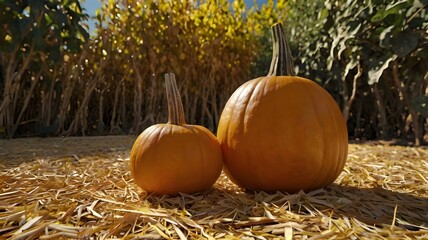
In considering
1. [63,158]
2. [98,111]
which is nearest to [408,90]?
[63,158]

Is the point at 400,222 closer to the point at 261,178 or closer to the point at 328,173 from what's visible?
the point at 328,173

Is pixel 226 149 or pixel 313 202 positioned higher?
pixel 226 149

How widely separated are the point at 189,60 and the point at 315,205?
161 inches

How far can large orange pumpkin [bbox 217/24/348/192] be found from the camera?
4.26ft

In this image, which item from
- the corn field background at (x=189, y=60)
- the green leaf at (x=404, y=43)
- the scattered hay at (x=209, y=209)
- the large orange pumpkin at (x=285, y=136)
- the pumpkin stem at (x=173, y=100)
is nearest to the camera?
the scattered hay at (x=209, y=209)

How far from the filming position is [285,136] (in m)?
1.29

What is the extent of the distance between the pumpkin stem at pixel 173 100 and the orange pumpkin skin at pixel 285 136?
0.21 meters

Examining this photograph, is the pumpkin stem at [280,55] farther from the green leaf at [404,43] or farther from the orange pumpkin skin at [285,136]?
the green leaf at [404,43]

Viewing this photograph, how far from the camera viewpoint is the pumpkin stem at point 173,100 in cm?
141

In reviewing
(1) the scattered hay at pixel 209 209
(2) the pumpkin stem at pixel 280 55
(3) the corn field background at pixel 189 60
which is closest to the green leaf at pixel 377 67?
(3) the corn field background at pixel 189 60

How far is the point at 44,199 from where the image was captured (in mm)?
1280

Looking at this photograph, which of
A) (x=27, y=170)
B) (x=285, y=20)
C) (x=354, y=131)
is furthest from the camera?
(x=285, y=20)

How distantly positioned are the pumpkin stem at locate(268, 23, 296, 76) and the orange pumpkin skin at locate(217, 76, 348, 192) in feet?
0.29

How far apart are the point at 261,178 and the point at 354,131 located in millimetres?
3728
